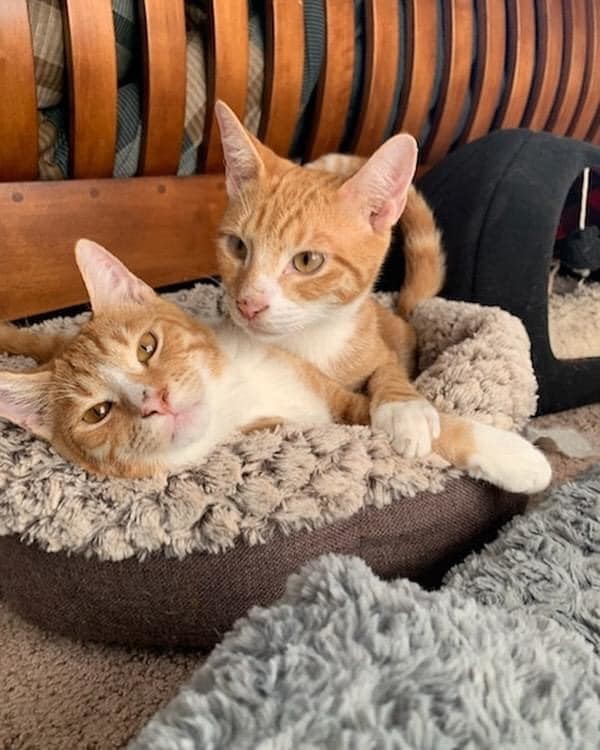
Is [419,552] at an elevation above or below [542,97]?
below

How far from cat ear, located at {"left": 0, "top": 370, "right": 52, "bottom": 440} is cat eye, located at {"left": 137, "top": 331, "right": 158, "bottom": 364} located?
0.12m

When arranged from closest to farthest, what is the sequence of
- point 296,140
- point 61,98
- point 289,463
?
point 289,463, point 61,98, point 296,140

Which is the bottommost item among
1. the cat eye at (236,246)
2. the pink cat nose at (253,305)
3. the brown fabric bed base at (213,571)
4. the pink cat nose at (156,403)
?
the brown fabric bed base at (213,571)

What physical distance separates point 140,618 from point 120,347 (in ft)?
1.18

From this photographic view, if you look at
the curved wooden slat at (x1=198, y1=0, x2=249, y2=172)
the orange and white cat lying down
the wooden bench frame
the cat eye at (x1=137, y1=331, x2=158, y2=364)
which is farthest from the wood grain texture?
the cat eye at (x1=137, y1=331, x2=158, y2=364)

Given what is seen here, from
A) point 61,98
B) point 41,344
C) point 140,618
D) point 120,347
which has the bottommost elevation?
point 140,618

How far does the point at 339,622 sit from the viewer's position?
0.68 m

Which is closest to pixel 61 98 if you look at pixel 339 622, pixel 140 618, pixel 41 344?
pixel 41 344

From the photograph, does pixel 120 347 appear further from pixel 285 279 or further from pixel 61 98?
pixel 61 98

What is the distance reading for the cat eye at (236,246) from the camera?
118 centimetres

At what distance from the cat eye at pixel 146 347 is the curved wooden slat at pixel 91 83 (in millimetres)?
616

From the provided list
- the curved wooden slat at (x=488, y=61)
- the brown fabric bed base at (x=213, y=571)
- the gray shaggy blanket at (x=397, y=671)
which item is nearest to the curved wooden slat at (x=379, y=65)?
the curved wooden slat at (x=488, y=61)

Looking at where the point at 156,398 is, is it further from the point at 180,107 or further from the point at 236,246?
the point at 180,107

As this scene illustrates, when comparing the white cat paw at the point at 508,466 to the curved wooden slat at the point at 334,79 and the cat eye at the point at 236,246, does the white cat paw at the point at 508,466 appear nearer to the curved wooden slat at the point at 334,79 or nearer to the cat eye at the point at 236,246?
the cat eye at the point at 236,246
